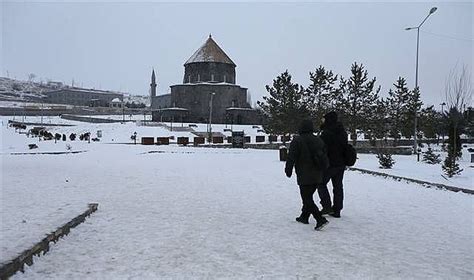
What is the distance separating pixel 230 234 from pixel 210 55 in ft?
268

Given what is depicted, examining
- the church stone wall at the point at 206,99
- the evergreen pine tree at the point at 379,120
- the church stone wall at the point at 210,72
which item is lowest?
the evergreen pine tree at the point at 379,120

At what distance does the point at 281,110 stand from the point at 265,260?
3783 cm

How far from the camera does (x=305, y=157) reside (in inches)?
287

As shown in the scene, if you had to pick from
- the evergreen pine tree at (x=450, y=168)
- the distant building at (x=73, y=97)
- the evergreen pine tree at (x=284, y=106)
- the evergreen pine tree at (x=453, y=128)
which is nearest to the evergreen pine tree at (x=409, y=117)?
the evergreen pine tree at (x=284, y=106)

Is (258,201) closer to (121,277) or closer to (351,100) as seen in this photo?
(121,277)

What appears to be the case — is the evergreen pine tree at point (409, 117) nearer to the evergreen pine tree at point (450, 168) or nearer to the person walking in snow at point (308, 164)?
the evergreen pine tree at point (450, 168)

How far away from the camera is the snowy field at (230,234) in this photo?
5086mm

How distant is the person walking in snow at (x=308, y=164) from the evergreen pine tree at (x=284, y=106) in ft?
111

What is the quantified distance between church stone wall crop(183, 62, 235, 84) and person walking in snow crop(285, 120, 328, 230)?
3145 inches

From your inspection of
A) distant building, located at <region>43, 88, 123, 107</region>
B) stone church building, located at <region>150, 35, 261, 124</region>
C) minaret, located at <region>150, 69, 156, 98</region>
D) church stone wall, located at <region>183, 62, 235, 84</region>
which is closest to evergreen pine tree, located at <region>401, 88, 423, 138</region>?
stone church building, located at <region>150, 35, 261, 124</region>

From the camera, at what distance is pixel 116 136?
196 feet

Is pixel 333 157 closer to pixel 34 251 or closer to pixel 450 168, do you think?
pixel 34 251

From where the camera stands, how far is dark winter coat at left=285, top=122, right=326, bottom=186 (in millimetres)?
7219

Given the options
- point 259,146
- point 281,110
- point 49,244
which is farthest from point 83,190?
point 259,146
